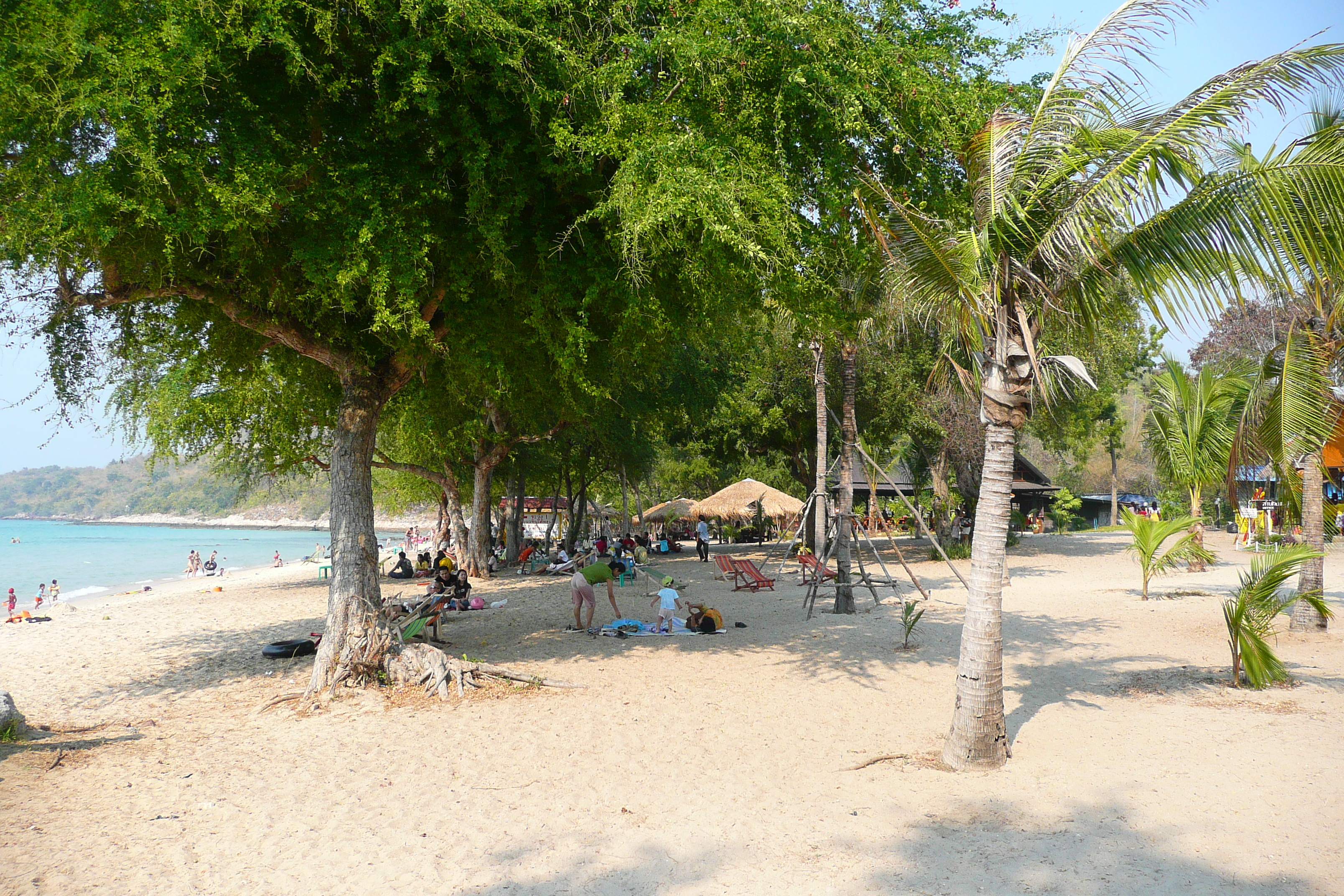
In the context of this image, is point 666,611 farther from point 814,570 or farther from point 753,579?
point 753,579

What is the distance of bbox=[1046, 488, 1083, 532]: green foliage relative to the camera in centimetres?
4491

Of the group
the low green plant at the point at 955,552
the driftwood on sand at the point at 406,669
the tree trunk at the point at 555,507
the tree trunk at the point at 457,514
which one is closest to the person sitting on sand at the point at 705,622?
the driftwood on sand at the point at 406,669

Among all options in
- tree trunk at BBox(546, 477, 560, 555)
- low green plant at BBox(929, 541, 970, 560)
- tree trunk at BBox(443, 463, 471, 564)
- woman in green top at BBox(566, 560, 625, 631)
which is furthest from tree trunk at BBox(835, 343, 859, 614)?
tree trunk at BBox(546, 477, 560, 555)

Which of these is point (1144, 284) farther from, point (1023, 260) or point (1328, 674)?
point (1328, 674)

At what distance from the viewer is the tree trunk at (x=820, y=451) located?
55.2 feet

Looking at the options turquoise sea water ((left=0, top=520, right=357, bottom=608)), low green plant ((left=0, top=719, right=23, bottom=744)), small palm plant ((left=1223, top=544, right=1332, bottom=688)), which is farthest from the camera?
turquoise sea water ((left=0, top=520, right=357, bottom=608))

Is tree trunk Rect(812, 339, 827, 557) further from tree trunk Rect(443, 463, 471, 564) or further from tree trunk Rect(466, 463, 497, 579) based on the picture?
tree trunk Rect(443, 463, 471, 564)

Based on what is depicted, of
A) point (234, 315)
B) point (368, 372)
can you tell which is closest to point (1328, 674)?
point (368, 372)

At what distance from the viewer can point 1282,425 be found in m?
10.0

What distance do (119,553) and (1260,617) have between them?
3996 inches

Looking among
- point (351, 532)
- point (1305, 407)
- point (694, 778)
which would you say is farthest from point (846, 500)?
point (694, 778)

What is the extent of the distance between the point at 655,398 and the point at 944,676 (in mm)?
12798

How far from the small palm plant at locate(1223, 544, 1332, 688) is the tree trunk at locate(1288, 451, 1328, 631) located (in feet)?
9.02

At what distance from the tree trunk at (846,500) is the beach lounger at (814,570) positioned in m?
0.38
